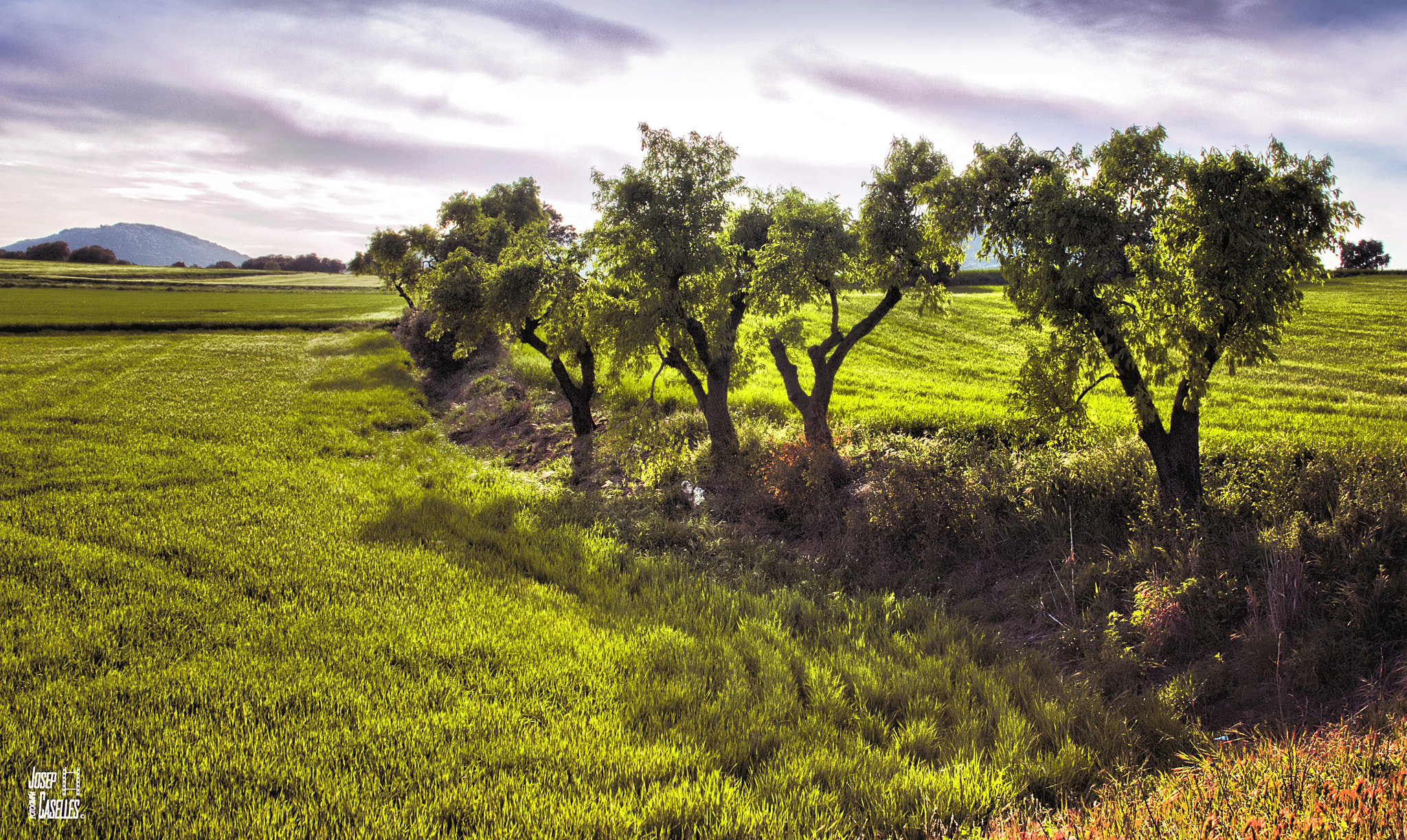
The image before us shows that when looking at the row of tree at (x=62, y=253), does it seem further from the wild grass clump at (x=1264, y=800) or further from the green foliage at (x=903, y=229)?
the wild grass clump at (x=1264, y=800)

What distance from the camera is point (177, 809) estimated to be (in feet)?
13.6

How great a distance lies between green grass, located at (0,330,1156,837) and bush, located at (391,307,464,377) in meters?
22.7

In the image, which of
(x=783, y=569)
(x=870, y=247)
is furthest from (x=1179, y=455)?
(x=870, y=247)

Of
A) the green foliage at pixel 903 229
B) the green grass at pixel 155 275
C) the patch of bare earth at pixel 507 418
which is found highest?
the green grass at pixel 155 275

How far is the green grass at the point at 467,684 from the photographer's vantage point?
4391mm

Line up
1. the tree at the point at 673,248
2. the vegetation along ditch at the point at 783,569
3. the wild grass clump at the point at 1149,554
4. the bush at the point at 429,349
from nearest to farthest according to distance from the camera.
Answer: the vegetation along ditch at the point at 783,569, the wild grass clump at the point at 1149,554, the tree at the point at 673,248, the bush at the point at 429,349

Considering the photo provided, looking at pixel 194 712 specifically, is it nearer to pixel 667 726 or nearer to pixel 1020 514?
pixel 667 726

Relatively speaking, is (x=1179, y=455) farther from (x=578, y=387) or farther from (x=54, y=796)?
(x=578, y=387)

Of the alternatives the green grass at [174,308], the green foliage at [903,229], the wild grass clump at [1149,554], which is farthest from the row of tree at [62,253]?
the wild grass clump at [1149,554]

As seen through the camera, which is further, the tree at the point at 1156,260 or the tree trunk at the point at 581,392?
the tree trunk at the point at 581,392

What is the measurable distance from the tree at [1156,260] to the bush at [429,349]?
27.4 metres

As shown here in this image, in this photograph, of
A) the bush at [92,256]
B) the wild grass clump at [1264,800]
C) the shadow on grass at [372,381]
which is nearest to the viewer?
the wild grass clump at [1264,800]

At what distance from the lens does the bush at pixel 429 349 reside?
3425 cm

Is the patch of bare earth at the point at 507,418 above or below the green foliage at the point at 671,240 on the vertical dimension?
below
